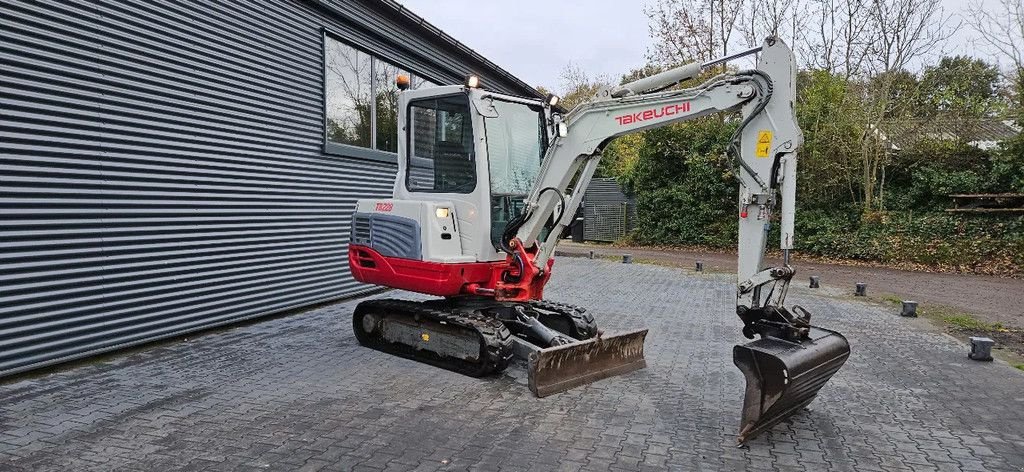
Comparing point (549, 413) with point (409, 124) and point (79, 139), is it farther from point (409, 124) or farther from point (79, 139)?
point (79, 139)

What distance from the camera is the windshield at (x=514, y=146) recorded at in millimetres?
5871

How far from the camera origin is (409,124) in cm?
642

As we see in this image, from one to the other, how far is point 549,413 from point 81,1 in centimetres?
535

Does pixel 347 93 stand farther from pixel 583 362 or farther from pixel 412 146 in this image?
pixel 583 362

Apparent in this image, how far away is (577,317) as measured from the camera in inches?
249

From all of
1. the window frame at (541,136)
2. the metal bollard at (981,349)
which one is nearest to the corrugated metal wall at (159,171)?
the window frame at (541,136)

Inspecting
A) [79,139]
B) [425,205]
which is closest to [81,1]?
[79,139]

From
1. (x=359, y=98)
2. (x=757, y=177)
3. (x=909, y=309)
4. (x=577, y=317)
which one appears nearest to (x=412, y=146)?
(x=577, y=317)

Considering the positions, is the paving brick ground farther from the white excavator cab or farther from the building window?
the building window

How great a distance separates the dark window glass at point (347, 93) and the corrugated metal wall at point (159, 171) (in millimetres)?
255

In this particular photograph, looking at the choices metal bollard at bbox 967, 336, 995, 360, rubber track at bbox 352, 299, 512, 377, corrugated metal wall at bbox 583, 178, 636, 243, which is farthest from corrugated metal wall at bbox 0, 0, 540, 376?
corrugated metal wall at bbox 583, 178, 636, 243

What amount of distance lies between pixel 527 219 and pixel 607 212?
1768 centimetres

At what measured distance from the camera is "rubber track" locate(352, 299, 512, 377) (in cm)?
537

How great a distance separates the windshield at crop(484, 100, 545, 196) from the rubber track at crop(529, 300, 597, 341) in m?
1.19
